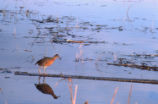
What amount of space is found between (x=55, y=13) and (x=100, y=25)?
2982 millimetres

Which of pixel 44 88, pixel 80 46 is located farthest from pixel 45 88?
pixel 80 46

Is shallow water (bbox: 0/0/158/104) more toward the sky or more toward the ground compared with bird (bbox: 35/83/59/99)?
more toward the sky

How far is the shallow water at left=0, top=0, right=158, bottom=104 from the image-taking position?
256 inches

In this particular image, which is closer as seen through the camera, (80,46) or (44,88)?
(44,88)

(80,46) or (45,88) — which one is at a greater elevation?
(80,46)

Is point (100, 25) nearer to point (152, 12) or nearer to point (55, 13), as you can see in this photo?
point (55, 13)

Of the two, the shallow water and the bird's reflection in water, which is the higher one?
the shallow water

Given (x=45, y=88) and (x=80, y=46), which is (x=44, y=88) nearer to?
(x=45, y=88)

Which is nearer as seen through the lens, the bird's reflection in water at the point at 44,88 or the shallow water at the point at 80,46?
the bird's reflection in water at the point at 44,88

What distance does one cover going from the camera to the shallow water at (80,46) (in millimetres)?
6492

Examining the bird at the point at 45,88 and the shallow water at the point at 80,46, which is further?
the shallow water at the point at 80,46

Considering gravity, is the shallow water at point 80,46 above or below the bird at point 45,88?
above

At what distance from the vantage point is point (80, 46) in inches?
392

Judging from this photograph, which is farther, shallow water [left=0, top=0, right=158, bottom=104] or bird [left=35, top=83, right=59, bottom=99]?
shallow water [left=0, top=0, right=158, bottom=104]
